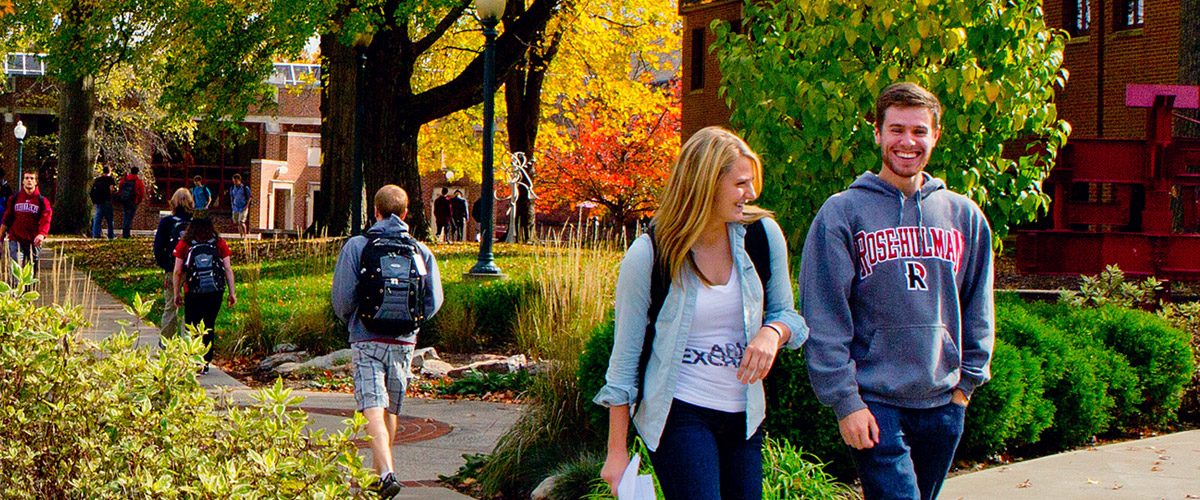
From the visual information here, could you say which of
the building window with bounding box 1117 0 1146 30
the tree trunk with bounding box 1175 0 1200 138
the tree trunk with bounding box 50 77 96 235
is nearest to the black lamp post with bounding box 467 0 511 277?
the tree trunk with bounding box 1175 0 1200 138

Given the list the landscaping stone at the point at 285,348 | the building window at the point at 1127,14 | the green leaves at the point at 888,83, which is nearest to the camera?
the green leaves at the point at 888,83

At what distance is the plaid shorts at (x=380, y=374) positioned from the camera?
21.9 ft

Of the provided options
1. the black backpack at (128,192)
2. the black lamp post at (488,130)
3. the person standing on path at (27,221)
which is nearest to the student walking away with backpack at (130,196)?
the black backpack at (128,192)

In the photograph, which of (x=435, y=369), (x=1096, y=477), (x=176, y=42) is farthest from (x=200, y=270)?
(x=176, y=42)

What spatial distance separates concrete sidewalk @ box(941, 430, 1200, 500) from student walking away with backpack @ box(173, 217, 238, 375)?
6.44m

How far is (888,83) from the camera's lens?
329 inches

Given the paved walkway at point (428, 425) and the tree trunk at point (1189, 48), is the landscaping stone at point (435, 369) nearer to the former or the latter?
the paved walkway at point (428, 425)

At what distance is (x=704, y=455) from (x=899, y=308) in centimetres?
68

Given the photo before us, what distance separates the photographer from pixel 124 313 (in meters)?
16.1

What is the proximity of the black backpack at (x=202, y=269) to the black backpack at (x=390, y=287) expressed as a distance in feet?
14.8

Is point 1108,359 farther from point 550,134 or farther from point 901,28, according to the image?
point 550,134

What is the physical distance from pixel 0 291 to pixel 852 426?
2619mm

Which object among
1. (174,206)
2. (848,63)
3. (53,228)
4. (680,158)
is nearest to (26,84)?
(53,228)

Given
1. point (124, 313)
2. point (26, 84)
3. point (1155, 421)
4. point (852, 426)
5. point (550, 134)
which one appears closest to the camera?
point (852, 426)
